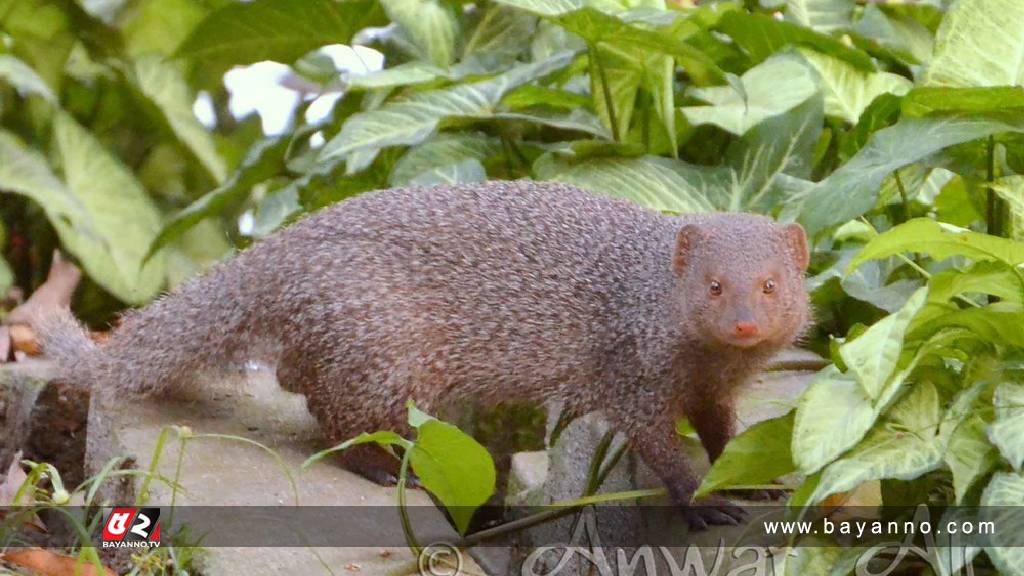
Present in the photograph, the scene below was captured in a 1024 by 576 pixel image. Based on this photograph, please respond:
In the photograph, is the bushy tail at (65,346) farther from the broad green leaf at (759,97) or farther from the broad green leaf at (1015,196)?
the broad green leaf at (1015,196)

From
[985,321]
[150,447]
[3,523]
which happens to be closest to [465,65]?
[150,447]

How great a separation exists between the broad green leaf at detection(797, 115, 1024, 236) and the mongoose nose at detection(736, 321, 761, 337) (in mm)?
402

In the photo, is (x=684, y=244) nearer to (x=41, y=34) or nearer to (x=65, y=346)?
(x=65, y=346)

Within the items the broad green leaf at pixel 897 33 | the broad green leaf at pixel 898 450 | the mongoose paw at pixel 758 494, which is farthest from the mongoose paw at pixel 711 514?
the broad green leaf at pixel 897 33

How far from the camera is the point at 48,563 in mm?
2547

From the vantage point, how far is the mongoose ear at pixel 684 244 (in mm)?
2721

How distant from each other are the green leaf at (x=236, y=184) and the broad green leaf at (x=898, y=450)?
2442 millimetres

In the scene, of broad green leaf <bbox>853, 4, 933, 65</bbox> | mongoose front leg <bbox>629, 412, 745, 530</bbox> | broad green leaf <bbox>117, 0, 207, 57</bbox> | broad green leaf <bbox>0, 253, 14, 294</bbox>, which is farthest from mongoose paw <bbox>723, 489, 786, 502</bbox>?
broad green leaf <bbox>117, 0, 207, 57</bbox>

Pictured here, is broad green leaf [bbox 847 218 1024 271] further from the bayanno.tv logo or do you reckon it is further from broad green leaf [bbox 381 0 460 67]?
broad green leaf [bbox 381 0 460 67]

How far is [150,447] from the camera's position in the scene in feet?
9.69

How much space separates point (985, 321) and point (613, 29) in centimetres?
158

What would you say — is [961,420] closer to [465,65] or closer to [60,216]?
[465,65]

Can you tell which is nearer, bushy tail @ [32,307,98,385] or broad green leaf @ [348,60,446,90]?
bushy tail @ [32,307,98,385]

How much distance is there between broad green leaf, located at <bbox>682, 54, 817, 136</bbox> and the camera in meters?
3.54
